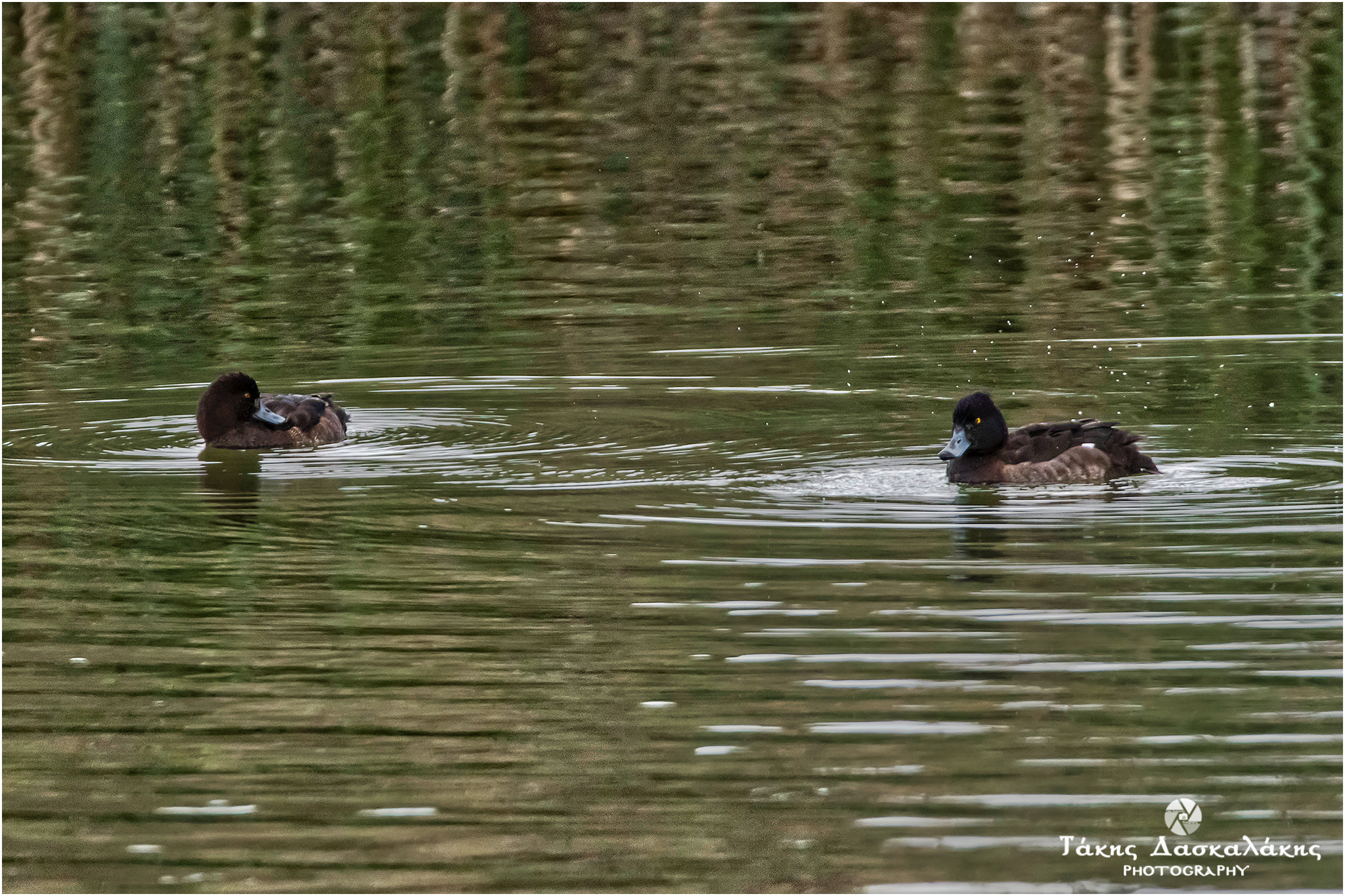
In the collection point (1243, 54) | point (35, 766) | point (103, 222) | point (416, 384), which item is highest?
point (1243, 54)

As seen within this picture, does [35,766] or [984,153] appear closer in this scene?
[35,766]

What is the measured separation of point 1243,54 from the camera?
113 feet

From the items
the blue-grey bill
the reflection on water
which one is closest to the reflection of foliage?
the blue-grey bill

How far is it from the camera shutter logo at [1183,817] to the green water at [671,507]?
0.20 ft

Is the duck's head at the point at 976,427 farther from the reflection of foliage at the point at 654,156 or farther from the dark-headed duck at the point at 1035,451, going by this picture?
the reflection of foliage at the point at 654,156

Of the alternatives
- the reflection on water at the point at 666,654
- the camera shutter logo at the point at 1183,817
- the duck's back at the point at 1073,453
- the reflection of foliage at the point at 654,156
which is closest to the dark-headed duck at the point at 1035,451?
the duck's back at the point at 1073,453

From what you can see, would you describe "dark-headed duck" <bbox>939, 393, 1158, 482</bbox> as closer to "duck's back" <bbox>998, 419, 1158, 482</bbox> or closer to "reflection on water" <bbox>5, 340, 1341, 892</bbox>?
"duck's back" <bbox>998, 419, 1158, 482</bbox>

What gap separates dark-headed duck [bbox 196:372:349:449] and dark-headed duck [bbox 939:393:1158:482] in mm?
4402

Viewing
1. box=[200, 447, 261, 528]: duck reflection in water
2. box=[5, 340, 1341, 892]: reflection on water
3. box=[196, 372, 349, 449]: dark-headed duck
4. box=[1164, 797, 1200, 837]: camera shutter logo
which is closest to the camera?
box=[1164, 797, 1200, 837]: camera shutter logo

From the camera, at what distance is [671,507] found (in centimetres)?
1264

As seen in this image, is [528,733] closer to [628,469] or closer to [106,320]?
[628,469]

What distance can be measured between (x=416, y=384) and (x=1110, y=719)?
30.6ft

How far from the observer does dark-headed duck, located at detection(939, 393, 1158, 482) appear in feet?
43.0

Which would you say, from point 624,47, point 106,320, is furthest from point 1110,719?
point 624,47
